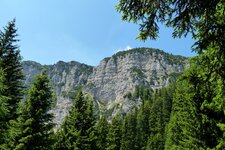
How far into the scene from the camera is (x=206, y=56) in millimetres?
10055

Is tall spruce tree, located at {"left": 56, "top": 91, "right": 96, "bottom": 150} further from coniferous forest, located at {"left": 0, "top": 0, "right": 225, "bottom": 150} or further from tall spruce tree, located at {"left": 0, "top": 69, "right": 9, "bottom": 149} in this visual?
tall spruce tree, located at {"left": 0, "top": 69, "right": 9, "bottom": 149}

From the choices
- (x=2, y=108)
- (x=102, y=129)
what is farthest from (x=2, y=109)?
(x=102, y=129)

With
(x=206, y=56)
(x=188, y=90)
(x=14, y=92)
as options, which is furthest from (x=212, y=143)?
(x=14, y=92)

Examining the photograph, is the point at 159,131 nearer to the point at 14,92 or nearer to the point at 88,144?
the point at 88,144

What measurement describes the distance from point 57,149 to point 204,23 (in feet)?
74.6

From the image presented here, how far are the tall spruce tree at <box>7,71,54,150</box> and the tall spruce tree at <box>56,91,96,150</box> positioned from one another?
5.66 metres

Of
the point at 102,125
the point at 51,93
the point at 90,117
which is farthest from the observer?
the point at 102,125

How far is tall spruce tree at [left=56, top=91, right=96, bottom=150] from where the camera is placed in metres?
28.1

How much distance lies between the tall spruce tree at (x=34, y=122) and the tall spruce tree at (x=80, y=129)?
5660 millimetres

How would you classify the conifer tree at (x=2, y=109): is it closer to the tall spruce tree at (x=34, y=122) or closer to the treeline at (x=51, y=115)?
the treeline at (x=51, y=115)

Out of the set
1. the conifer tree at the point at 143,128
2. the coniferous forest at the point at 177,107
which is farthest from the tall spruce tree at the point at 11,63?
the conifer tree at the point at 143,128

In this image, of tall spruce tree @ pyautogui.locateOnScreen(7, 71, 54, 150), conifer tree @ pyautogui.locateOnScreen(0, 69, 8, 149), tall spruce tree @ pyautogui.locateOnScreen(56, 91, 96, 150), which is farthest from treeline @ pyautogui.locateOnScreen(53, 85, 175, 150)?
conifer tree @ pyautogui.locateOnScreen(0, 69, 8, 149)

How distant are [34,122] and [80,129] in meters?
7.15

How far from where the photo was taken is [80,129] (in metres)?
28.8
